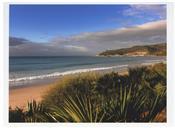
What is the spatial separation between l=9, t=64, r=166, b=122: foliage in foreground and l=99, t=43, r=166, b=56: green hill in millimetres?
123

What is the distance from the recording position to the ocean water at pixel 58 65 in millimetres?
3303

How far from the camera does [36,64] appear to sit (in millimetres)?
3318

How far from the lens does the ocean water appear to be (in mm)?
3303

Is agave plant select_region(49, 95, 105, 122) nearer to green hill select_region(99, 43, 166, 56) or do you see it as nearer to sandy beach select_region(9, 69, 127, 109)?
sandy beach select_region(9, 69, 127, 109)

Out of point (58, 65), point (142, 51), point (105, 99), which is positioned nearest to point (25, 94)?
point (58, 65)

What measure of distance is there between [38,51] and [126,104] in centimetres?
88

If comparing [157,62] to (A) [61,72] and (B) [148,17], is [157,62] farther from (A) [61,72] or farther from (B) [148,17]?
(A) [61,72]

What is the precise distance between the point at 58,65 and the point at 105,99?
496mm

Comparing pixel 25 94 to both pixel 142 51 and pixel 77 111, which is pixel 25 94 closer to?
pixel 77 111

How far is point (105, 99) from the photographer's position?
3.30 m

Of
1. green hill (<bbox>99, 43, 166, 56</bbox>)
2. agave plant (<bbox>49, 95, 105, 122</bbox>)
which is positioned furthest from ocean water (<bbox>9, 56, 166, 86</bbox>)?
agave plant (<bbox>49, 95, 105, 122</bbox>)

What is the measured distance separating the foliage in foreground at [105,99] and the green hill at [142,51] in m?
0.12

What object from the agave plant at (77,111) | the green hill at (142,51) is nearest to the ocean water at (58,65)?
the green hill at (142,51)
